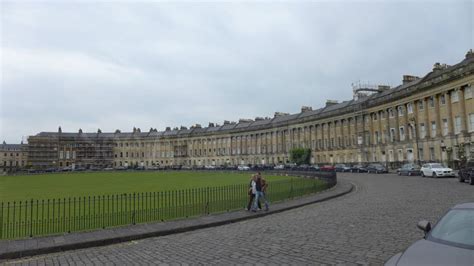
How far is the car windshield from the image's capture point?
501 centimetres

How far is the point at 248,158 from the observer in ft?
387

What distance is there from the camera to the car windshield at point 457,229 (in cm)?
501

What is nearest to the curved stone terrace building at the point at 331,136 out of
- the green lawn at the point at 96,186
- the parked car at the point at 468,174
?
the parked car at the point at 468,174

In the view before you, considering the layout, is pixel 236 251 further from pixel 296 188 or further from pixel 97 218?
pixel 296 188

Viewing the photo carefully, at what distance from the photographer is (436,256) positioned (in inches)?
182

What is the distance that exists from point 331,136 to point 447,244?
84423 millimetres

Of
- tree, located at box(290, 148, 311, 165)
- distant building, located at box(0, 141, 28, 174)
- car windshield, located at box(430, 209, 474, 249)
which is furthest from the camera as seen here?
distant building, located at box(0, 141, 28, 174)

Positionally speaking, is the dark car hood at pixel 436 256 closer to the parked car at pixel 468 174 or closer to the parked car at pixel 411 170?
the parked car at pixel 468 174

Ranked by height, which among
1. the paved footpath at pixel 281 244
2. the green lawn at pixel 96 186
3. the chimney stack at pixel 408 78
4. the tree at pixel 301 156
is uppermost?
the chimney stack at pixel 408 78

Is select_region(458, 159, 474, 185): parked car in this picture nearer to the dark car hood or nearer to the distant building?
the dark car hood

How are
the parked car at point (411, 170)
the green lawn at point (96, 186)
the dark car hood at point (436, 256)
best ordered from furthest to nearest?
the parked car at point (411, 170) → the green lawn at point (96, 186) → the dark car hood at point (436, 256)

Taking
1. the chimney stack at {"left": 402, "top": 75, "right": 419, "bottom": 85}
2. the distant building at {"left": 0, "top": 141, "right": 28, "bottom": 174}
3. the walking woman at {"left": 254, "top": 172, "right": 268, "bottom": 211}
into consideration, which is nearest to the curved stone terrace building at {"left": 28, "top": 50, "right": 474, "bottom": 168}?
the chimney stack at {"left": 402, "top": 75, "right": 419, "bottom": 85}

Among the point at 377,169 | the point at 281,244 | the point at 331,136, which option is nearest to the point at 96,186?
the point at 281,244

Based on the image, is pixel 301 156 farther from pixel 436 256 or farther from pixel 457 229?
pixel 436 256
